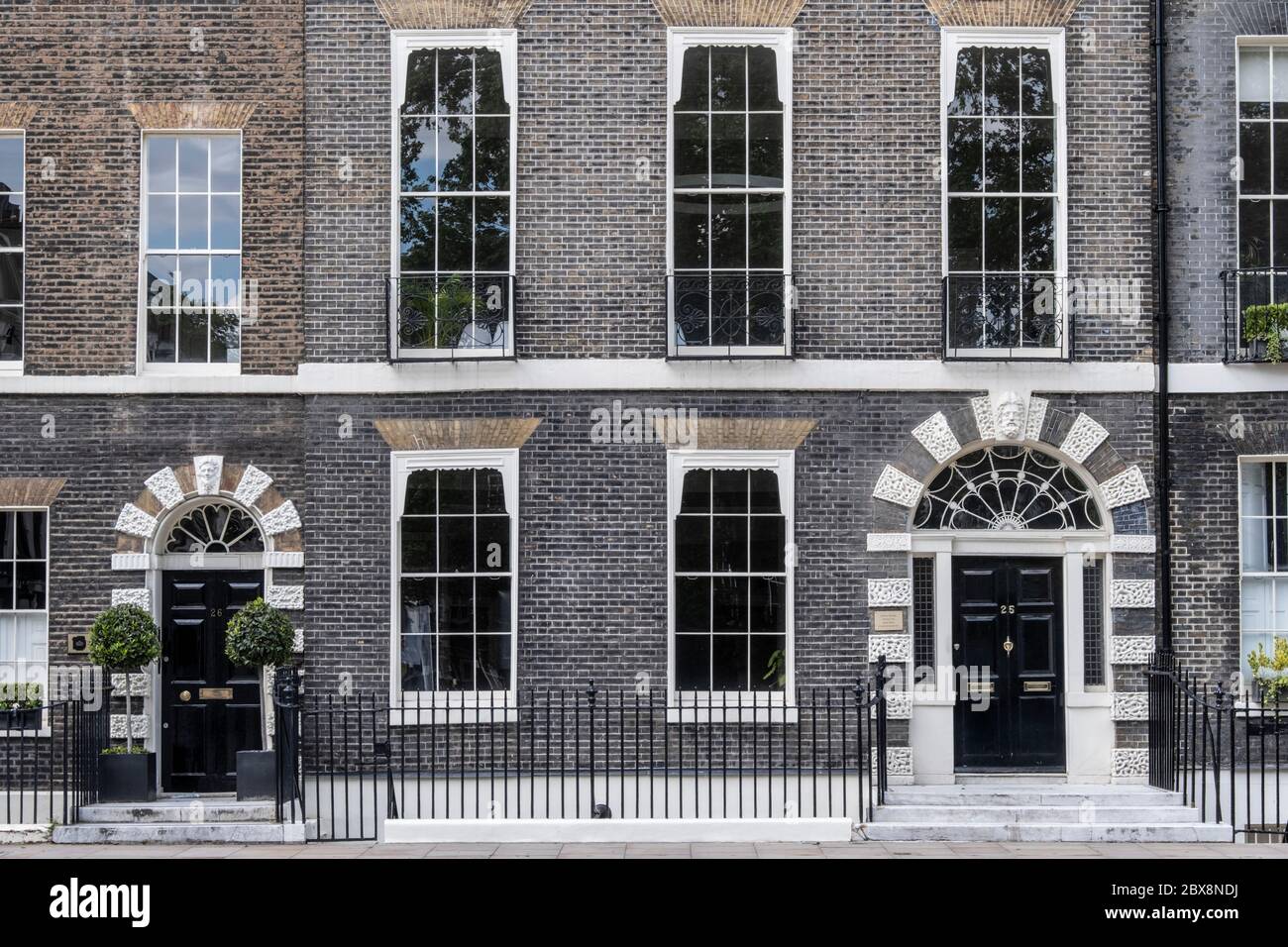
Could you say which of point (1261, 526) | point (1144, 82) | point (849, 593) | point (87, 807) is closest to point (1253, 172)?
point (1144, 82)

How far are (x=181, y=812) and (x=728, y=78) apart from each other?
8762mm

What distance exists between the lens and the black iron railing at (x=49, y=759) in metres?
13.9

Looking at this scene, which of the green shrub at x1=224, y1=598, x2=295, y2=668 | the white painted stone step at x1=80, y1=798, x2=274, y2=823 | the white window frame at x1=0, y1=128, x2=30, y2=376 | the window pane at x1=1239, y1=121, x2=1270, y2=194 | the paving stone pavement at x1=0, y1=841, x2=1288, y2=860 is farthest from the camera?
the white window frame at x1=0, y1=128, x2=30, y2=376

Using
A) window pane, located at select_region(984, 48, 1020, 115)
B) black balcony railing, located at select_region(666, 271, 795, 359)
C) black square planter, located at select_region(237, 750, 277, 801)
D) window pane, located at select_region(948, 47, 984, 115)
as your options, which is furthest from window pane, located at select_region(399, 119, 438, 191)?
black square planter, located at select_region(237, 750, 277, 801)

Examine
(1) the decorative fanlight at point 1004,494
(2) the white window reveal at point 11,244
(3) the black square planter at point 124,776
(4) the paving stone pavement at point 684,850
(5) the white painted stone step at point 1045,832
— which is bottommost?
(4) the paving stone pavement at point 684,850

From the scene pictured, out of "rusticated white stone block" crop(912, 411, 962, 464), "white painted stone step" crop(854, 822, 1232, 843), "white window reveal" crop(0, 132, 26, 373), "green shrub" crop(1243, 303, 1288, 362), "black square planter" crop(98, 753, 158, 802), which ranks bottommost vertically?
"white painted stone step" crop(854, 822, 1232, 843)

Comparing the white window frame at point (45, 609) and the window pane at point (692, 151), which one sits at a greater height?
the window pane at point (692, 151)

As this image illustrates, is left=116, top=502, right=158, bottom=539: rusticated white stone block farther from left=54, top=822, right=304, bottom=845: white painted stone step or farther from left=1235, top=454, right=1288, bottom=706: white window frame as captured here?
left=1235, top=454, right=1288, bottom=706: white window frame

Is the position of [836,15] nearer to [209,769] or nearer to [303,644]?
[303,644]

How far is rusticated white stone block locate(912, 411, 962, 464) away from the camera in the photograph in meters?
14.6

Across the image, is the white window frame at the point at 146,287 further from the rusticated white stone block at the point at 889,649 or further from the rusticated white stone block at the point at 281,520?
the rusticated white stone block at the point at 889,649

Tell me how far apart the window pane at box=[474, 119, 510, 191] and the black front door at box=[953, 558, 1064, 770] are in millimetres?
5945

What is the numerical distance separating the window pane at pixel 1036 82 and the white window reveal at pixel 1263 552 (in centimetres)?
404

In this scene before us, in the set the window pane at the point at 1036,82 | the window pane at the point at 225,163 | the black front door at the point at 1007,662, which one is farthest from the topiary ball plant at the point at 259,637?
the window pane at the point at 1036,82
